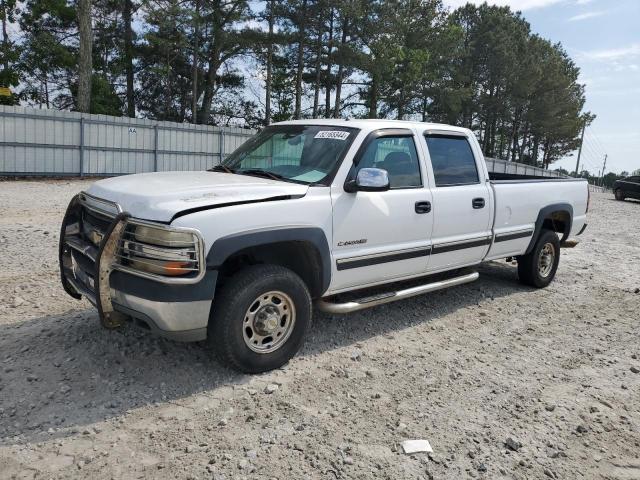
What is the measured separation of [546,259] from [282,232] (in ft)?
14.5

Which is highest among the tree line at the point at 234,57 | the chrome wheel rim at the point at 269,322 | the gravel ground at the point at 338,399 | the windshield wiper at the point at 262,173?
the tree line at the point at 234,57

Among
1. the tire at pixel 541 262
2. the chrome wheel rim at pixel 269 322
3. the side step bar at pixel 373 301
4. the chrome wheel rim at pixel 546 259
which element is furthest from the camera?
the chrome wheel rim at pixel 546 259

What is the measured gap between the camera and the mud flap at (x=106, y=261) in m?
3.37

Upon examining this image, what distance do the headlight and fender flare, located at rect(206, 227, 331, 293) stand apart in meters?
0.11

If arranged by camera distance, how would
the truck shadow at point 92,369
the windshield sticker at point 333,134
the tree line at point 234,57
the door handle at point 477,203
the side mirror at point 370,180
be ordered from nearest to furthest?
the truck shadow at point 92,369 → the side mirror at point 370,180 → the windshield sticker at point 333,134 → the door handle at point 477,203 → the tree line at point 234,57

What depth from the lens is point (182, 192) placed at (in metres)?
3.57

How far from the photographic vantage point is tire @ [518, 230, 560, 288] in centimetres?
655

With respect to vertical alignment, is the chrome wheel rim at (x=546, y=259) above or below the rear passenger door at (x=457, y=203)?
below

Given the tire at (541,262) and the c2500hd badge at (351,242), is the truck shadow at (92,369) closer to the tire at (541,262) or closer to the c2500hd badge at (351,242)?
the c2500hd badge at (351,242)

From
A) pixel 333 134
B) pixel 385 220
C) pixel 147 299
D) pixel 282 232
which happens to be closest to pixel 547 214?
pixel 385 220

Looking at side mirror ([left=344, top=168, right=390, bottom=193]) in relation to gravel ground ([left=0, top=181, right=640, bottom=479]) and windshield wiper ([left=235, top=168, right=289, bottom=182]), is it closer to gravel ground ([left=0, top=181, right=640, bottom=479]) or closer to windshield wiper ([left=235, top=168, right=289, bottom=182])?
windshield wiper ([left=235, top=168, right=289, bottom=182])

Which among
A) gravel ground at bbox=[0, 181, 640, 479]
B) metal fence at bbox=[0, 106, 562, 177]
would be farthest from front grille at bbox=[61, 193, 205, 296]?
metal fence at bbox=[0, 106, 562, 177]

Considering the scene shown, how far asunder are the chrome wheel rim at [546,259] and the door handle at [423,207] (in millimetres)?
2584

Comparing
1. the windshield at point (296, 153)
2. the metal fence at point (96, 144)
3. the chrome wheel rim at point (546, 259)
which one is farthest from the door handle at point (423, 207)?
the metal fence at point (96, 144)
